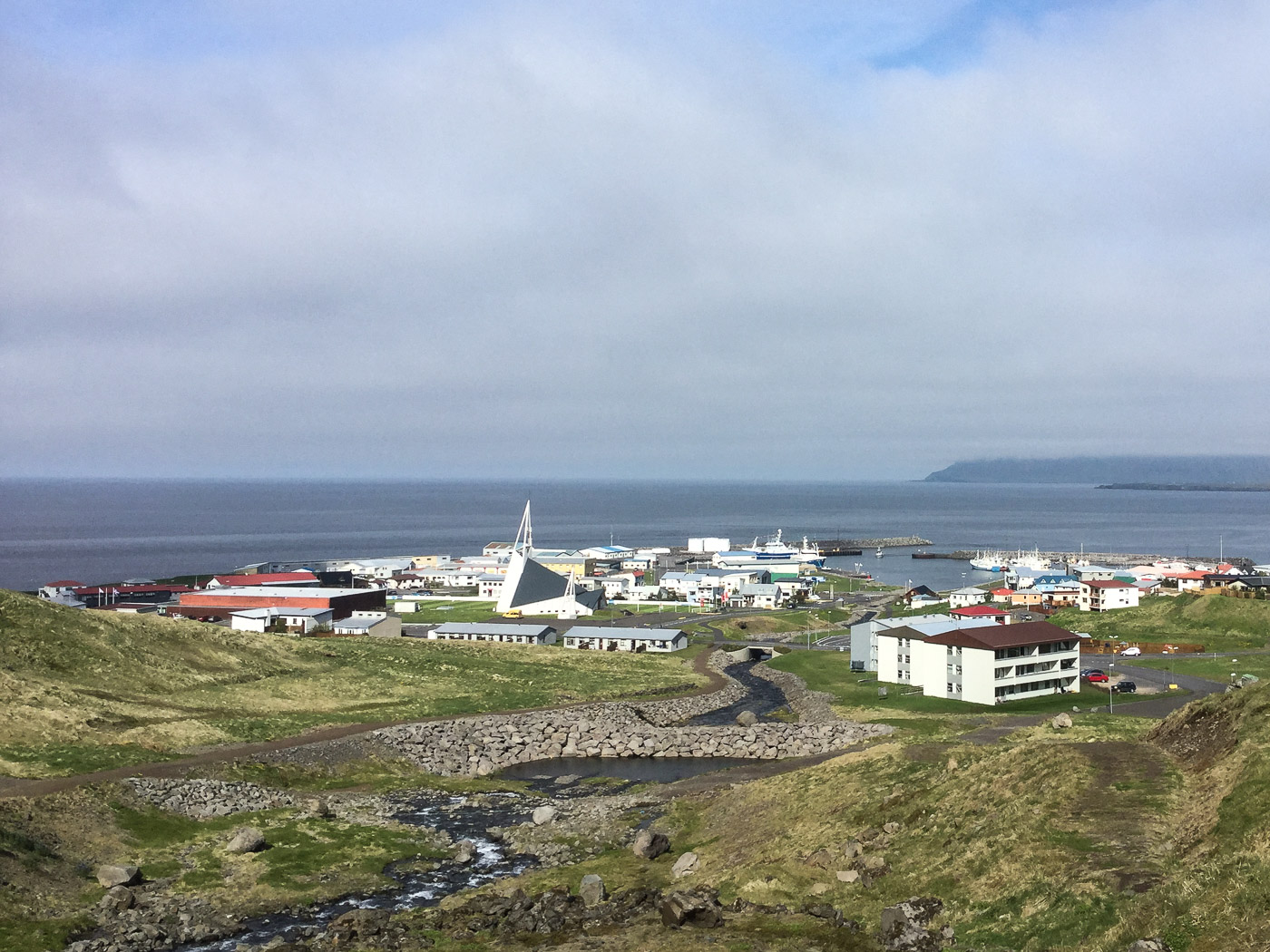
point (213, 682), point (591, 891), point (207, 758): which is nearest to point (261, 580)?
point (213, 682)

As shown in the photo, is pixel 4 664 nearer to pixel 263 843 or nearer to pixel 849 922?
pixel 263 843

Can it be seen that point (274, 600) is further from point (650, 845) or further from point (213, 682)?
point (650, 845)

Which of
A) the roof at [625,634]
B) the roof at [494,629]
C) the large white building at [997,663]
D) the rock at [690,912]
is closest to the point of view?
the rock at [690,912]

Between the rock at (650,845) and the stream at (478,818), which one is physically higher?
the rock at (650,845)

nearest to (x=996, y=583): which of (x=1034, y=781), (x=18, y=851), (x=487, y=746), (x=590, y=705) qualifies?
(x=590, y=705)

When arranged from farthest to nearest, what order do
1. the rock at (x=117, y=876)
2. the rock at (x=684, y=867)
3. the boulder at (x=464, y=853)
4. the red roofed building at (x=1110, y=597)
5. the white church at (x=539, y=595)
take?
the white church at (x=539, y=595)
the red roofed building at (x=1110, y=597)
the boulder at (x=464, y=853)
the rock at (x=684, y=867)
the rock at (x=117, y=876)

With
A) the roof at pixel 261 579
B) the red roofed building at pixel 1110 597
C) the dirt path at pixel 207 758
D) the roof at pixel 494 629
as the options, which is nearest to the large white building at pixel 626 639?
the roof at pixel 494 629

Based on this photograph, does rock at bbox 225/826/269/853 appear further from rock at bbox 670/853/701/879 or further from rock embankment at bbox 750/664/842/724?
rock embankment at bbox 750/664/842/724

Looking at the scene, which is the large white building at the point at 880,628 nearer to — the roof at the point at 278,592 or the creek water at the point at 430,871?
the creek water at the point at 430,871

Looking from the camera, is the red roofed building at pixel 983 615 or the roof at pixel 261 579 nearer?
the red roofed building at pixel 983 615
